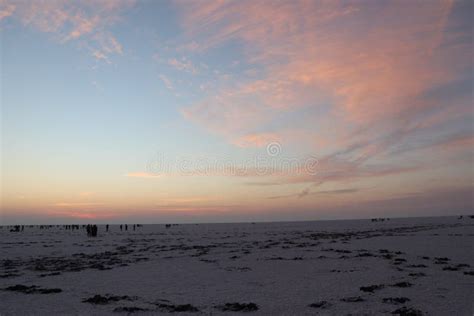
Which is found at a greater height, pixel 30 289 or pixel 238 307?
pixel 30 289

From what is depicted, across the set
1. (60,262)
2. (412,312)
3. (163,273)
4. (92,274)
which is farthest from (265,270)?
(60,262)

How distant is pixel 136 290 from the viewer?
1650 cm

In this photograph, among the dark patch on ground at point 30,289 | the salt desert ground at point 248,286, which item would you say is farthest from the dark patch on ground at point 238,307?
the dark patch on ground at point 30,289

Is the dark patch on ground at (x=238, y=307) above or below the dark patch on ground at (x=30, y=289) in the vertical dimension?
below

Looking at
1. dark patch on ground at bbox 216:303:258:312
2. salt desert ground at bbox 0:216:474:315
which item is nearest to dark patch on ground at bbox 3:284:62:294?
salt desert ground at bbox 0:216:474:315

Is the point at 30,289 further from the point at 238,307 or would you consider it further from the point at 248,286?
the point at 238,307

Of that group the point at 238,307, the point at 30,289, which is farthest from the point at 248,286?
the point at 30,289

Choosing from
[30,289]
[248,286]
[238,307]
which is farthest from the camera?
[248,286]

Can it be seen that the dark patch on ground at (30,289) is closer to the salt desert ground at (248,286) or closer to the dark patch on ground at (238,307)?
the salt desert ground at (248,286)

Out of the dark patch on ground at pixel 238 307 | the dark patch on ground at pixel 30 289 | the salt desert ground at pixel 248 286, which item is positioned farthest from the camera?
the dark patch on ground at pixel 30 289

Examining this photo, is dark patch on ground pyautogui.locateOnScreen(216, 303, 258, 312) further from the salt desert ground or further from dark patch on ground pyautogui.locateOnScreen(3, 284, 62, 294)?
dark patch on ground pyautogui.locateOnScreen(3, 284, 62, 294)

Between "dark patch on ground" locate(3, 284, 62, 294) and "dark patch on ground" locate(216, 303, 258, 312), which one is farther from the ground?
"dark patch on ground" locate(3, 284, 62, 294)

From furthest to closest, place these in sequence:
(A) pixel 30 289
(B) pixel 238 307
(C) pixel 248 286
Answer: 1. (C) pixel 248 286
2. (A) pixel 30 289
3. (B) pixel 238 307

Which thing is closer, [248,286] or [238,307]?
[238,307]
